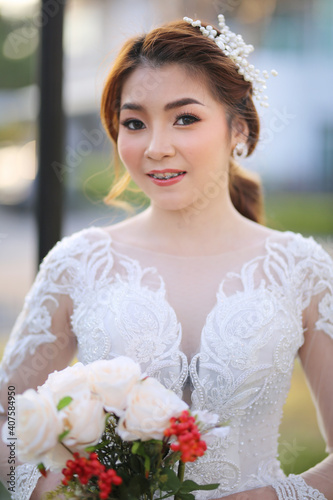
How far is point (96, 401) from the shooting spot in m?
0.96

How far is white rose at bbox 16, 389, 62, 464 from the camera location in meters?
0.90

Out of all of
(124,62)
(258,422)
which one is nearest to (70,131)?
(124,62)

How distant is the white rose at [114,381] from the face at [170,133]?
0.68m

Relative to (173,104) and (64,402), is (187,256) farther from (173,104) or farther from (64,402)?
(64,402)

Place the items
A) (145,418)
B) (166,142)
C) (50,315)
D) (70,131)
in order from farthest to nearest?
(70,131)
(50,315)
(166,142)
(145,418)

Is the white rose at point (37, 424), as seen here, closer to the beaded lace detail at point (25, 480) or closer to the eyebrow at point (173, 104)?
the beaded lace detail at point (25, 480)

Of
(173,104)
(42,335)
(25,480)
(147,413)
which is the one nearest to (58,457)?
(147,413)

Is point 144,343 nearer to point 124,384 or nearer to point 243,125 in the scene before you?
point 124,384

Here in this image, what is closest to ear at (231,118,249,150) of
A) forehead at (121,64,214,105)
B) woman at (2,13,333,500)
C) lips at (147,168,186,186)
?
woman at (2,13,333,500)

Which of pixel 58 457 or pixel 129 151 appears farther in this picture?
pixel 129 151

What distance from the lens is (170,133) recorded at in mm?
1535

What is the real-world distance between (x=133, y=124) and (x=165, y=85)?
14cm

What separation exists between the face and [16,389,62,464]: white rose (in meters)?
0.80

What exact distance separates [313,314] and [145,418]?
849mm
